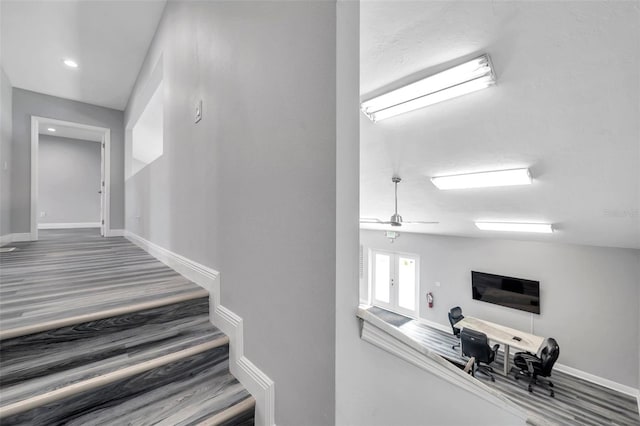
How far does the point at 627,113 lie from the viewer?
1.79 meters

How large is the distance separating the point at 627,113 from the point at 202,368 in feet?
10.8

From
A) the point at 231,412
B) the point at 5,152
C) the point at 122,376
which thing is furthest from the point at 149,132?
the point at 231,412

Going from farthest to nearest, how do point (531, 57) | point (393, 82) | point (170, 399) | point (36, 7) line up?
point (36, 7) → point (393, 82) → point (531, 57) → point (170, 399)

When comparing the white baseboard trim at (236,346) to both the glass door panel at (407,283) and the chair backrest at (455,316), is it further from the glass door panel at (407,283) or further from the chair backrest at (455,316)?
the glass door panel at (407,283)

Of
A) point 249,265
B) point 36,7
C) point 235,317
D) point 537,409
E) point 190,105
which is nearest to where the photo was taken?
point 249,265

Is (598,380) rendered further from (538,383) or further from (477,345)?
(477,345)

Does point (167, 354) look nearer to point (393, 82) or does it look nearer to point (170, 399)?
point (170, 399)

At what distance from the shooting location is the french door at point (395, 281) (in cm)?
783

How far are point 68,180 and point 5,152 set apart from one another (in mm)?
3833

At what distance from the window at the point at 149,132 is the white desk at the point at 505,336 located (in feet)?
24.7

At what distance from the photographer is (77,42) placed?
10.2 feet

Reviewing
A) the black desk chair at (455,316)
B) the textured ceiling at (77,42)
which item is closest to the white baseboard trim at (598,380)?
the black desk chair at (455,316)

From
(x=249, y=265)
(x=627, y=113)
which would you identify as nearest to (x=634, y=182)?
(x=627, y=113)

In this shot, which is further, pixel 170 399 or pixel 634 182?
pixel 634 182
